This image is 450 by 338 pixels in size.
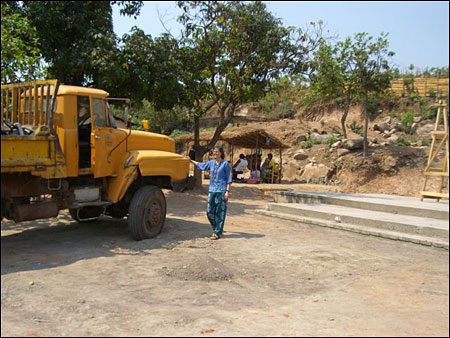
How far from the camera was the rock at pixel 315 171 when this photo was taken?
23.2 meters

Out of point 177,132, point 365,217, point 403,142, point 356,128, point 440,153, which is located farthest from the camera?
point 177,132

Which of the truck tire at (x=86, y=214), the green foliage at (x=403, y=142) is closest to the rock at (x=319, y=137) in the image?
the green foliage at (x=403, y=142)

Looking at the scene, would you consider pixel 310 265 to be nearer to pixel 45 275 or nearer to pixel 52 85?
pixel 45 275

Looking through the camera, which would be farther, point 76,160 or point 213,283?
point 76,160

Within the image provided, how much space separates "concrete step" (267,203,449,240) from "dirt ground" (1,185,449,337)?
40cm

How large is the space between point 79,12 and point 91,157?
6129 mm

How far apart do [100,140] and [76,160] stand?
0.53m

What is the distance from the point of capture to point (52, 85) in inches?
269

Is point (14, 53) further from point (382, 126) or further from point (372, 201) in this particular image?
point (382, 126)

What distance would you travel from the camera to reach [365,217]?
9.37 meters

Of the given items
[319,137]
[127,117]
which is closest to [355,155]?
[319,137]

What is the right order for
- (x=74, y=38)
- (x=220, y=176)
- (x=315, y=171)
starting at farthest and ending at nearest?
(x=315, y=171) < (x=74, y=38) < (x=220, y=176)

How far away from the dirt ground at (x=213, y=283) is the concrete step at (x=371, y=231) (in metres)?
0.12

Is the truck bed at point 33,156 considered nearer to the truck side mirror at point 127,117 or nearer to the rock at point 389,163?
the truck side mirror at point 127,117
